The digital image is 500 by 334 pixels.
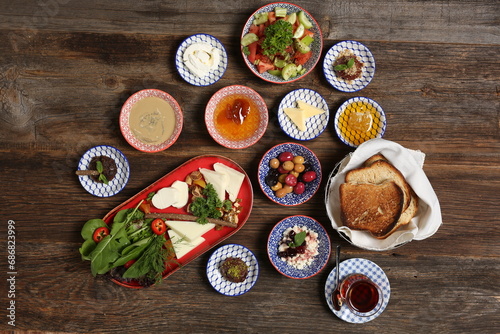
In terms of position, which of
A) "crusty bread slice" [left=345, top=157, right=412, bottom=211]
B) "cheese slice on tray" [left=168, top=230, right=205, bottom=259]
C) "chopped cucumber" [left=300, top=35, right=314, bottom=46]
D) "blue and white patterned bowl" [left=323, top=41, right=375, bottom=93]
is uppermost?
"chopped cucumber" [left=300, top=35, right=314, bottom=46]

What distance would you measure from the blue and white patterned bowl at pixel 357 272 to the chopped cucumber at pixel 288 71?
1479 millimetres

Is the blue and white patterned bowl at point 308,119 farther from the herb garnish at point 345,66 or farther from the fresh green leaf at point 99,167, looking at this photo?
the fresh green leaf at point 99,167

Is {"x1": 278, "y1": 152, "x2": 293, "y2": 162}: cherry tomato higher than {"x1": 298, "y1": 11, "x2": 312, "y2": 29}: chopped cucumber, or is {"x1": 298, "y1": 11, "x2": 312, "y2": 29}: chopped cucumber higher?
{"x1": 298, "y1": 11, "x2": 312, "y2": 29}: chopped cucumber

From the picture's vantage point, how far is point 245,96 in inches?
109

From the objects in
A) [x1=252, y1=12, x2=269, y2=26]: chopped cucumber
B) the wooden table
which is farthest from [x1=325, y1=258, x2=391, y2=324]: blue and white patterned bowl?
[x1=252, y1=12, x2=269, y2=26]: chopped cucumber

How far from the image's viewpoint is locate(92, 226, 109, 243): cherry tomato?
2664 millimetres

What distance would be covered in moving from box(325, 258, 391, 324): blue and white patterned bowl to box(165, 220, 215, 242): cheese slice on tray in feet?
3.39

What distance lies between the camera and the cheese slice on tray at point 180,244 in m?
2.73

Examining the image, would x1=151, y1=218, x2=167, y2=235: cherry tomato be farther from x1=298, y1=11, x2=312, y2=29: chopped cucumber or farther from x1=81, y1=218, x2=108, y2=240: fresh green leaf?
x1=298, y1=11, x2=312, y2=29: chopped cucumber

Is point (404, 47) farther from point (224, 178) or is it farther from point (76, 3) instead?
point (76, 3)

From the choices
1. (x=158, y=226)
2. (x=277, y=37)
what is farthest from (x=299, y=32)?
(x=158, y=226)

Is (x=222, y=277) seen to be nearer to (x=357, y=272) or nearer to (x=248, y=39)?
(x=357, y=272)

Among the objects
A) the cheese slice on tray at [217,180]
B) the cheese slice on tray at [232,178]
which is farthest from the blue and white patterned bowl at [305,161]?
the cheese slice on tray at [217,180]

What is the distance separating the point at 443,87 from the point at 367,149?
35.6 inches
